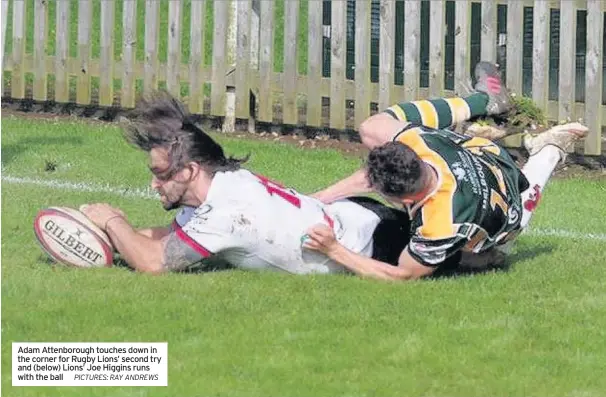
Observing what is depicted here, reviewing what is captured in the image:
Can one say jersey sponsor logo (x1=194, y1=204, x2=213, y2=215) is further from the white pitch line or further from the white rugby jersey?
the white pitch line

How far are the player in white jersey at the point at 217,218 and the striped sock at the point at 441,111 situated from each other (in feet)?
2.40

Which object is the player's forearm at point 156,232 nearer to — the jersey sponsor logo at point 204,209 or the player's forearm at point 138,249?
the player's forearm at point 138,249

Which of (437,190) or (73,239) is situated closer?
(437,190)

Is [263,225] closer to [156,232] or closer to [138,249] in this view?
[138,249]

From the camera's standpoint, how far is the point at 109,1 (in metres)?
15.1

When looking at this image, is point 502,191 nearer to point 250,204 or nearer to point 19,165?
point 250,204

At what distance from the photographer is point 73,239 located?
28.1ft

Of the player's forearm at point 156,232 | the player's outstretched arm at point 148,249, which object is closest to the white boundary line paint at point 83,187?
the player's forearm at point 156,232

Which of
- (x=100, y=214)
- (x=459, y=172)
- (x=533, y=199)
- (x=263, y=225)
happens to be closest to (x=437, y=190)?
(x=459, y=172)

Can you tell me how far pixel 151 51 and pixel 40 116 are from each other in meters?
1.36

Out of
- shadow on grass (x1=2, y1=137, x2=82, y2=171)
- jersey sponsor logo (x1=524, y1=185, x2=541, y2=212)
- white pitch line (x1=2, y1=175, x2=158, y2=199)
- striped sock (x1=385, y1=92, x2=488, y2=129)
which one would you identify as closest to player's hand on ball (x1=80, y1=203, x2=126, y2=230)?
striped sock (x1=385, y1=92, x2=488, y2=129)

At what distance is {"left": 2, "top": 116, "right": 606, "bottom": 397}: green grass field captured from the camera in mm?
6766

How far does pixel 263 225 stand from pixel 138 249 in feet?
2.34

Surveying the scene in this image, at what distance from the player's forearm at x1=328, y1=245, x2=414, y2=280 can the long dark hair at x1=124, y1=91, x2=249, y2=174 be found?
771 millimetres
